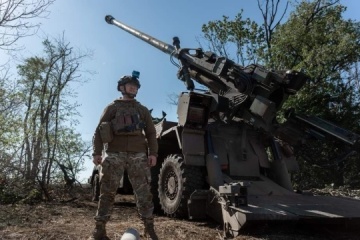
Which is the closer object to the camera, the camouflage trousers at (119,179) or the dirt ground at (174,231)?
the camouflage trousers at (119,179)

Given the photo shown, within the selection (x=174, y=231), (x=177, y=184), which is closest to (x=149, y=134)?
(x=174, y=231)

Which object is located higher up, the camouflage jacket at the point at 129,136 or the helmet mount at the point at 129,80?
the helmet mount at the point at 129,80

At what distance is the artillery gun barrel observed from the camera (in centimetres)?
1046

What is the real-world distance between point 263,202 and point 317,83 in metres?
13.1

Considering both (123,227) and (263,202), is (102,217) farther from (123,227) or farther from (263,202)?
(263,202)

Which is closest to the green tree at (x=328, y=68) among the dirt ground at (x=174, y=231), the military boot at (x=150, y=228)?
the dirt ground at (x=174, y=231)

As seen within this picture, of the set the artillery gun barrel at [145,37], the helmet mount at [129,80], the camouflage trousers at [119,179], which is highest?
→ the artillery gun barrel at [145,37]

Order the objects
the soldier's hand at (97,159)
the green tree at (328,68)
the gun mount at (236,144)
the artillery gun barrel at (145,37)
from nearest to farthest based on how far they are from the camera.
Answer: the soldier's hand at (97,159) → the gun mount at (236,144) → the artillery gun barrel at (145,37) → the green tree at (328,68)

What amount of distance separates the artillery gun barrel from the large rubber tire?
12.1 feet

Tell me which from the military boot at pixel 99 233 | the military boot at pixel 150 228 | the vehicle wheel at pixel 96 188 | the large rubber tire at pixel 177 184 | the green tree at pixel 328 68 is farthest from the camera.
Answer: the green tree at pixel 328 68

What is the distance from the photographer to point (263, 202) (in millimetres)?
5992

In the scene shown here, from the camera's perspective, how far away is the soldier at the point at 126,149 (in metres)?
4.81

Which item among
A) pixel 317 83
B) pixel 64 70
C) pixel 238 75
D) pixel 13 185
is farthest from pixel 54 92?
pixel 238 75

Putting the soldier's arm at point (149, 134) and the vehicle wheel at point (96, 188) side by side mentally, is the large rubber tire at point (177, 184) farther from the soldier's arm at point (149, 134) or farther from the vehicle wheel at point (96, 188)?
the vehicle wheel at point (96, 188)
